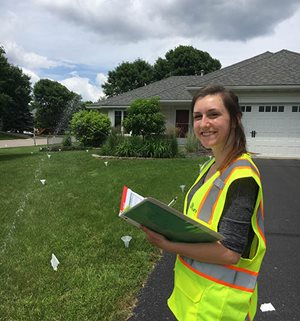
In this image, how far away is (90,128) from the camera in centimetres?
1958

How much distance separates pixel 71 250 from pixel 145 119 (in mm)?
10762

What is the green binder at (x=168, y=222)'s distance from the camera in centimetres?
123

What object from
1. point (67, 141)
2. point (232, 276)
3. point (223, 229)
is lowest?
point (67, 141)

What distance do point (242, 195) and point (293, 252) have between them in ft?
12.7

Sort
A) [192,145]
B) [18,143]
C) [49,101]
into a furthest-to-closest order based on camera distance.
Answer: [49,101], [18,143], [192,145]

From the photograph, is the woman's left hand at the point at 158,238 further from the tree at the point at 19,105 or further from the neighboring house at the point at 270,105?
the tree at the point at 19,105

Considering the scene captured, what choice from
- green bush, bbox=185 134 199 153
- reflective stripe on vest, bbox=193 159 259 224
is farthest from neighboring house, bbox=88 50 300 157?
reflective stripe on vest, bbox=193 159 259 224

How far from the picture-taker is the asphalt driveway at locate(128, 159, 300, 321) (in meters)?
3.12

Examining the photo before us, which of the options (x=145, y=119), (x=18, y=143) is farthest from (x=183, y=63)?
(x=145, y=119)

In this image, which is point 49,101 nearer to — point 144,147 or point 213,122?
point 144,147

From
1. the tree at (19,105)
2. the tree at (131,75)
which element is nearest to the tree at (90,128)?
the tree at (131,75)

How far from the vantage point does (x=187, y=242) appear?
142cm

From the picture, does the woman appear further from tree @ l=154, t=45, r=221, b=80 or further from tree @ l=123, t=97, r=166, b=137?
tree @ l=154, t=45, r=221, b=80

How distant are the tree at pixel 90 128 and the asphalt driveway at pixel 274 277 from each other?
13.9m
